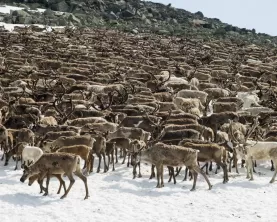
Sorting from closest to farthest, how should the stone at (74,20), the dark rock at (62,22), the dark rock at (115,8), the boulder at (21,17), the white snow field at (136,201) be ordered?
the white snow field at (136,201)
the boulder at (21,17)
the dark rock at (62,22)
the stone at (74,20)
the dark rock at (115,8)

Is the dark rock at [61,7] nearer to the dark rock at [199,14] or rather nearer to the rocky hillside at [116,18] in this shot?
the rocky hillside at [116,18]

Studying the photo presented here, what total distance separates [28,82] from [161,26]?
186ft

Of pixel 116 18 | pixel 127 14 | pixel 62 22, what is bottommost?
pixel 62 22

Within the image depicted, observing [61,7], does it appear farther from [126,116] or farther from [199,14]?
[126,116]

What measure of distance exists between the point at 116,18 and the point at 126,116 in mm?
62000

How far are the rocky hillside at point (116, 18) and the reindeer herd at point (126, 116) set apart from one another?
86.0ft

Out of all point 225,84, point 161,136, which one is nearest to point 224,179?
point 161,136

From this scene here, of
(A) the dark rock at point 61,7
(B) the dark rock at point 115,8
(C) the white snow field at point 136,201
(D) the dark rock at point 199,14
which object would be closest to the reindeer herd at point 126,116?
(C) the white snow field at point 136,201

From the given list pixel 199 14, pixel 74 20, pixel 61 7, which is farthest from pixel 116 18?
pixel 199 14

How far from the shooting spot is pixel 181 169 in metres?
14.3

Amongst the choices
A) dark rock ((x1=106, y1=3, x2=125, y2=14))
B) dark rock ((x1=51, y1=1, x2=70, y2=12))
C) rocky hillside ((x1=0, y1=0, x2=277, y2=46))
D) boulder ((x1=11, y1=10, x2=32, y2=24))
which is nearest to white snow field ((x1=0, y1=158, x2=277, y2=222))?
boulder ((x1=11, y1=10, x2=32, y2=24))

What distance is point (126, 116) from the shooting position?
1772 centimetres

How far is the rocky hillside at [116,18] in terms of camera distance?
61562mm

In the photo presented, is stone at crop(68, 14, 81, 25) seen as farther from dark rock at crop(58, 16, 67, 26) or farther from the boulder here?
the boulder
